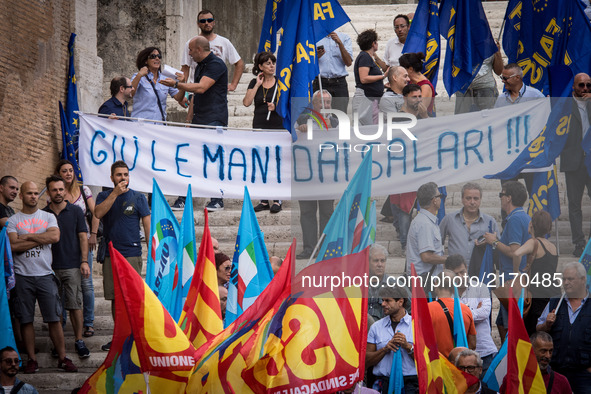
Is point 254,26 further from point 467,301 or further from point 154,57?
point 467,301

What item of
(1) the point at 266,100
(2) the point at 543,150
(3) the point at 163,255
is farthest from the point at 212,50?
(2) the point at 543,150

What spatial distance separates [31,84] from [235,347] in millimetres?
7375

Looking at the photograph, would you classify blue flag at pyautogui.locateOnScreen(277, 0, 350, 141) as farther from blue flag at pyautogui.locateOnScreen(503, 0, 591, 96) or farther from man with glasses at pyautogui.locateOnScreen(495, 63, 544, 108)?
blue flag at pyautogui.locateOnScreen(503, 0, 591, 96)

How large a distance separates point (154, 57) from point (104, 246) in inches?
125

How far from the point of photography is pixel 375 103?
40.7 ft

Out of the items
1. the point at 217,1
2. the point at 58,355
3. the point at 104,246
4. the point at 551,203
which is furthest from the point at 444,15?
the point at 217,1

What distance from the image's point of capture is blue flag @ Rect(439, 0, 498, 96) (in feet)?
38.9

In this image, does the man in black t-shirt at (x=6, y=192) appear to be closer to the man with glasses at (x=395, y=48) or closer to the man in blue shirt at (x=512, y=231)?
the man in blue shirt at (x=512, y=231)

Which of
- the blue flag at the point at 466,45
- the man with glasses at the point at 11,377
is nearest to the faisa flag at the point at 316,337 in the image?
the man with glasses at the point at 11,377

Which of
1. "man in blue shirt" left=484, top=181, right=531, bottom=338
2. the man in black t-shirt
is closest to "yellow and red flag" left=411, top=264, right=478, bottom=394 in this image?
"man in blue shirt" left=484, top=181, right=531, bottom=338

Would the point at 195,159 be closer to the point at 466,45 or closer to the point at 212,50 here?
the point at 212,50

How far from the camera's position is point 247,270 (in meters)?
9.70

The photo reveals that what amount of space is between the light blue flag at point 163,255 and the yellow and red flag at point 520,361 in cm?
282

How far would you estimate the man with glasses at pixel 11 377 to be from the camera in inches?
368
